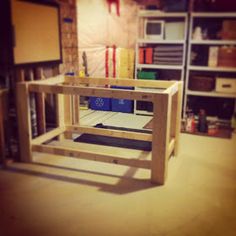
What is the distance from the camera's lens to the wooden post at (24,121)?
2.86 m

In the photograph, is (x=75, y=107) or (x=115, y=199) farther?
(x=75, y=107)

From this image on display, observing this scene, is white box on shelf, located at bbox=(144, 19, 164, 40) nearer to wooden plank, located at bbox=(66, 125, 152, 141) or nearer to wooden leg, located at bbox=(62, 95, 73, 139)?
wooden leg, located at bbox=(62, 95, 73, 139)

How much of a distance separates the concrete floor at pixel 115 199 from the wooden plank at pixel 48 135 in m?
0.18

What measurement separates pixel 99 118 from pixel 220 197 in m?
2.34

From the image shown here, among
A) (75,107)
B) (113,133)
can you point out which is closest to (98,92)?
(113,133)

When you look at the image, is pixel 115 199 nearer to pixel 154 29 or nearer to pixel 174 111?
pixel 174 111

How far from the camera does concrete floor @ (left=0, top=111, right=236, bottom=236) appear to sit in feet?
6.59

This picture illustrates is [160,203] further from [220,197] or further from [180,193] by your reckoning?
[220,197]

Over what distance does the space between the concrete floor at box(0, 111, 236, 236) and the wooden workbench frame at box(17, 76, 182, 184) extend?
0.14 meters

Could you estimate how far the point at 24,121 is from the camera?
2.92 m

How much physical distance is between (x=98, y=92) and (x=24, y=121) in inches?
30.8

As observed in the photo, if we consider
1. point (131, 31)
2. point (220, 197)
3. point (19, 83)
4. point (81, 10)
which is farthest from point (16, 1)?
point (131, 31)

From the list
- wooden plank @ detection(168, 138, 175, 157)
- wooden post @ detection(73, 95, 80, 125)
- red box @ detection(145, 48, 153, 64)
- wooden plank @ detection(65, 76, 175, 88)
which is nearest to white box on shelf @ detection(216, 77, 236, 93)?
red box @ detection(145, 48, 153, 64)

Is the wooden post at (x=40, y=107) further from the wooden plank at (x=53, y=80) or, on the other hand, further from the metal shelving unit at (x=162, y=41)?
the metal shelving unit at (x=162, y=41)
